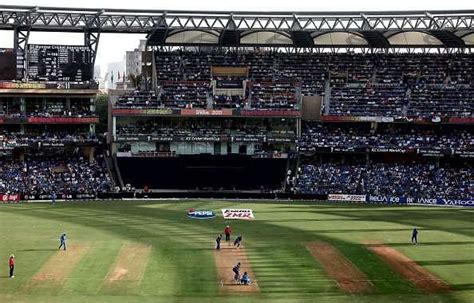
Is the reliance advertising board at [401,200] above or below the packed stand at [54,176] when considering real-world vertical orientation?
below

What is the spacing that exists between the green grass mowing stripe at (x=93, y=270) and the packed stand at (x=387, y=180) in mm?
38452

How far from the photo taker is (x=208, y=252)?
45.8 m

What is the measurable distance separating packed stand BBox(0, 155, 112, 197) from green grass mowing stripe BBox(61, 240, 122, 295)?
3264cm

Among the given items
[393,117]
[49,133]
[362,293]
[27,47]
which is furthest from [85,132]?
[362,293]

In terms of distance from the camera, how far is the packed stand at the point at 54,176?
7969cm

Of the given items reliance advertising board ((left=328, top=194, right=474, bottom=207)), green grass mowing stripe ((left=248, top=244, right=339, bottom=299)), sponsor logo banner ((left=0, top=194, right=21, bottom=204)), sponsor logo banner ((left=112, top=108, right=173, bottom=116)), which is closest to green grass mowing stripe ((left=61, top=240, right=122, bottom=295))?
green grass mowing stripe ((left=248, top=244, right=339, bottom=299))

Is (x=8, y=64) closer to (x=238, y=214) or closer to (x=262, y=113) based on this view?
(x=262, y=113)

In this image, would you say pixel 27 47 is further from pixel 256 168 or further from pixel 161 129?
pixel 256 168


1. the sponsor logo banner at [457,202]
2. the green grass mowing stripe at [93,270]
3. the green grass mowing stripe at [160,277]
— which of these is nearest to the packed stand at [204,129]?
the sponsor logo banner at [457,202]

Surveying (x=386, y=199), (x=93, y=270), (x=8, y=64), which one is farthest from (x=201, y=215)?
(x=8, y=64)

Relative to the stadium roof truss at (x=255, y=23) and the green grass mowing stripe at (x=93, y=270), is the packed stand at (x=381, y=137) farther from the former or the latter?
the green grass mowing stripe at (x=93, y=270)

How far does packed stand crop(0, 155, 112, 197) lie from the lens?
261ft

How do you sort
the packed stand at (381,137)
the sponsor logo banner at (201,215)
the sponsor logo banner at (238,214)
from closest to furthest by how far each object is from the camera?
the sponsor logo banner at (201,215) < the sponsor logo banner at (238,214) < the packed stand at (381,137)

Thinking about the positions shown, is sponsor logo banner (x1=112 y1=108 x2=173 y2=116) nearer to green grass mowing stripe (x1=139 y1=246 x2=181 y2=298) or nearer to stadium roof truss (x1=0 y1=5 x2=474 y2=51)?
stadium roof truss (x1=0 y1=5 x2=474 y2=51)
